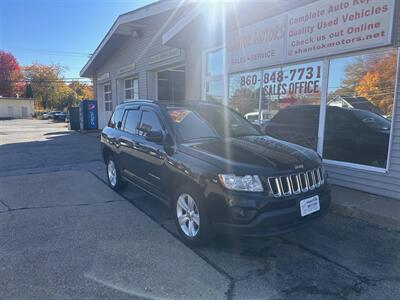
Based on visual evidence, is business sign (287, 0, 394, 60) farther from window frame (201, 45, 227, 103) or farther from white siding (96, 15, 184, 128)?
white siding (96, 15, 184, 128)

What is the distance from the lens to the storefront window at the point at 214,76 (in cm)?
859

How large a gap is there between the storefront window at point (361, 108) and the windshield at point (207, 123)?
6.96 feet

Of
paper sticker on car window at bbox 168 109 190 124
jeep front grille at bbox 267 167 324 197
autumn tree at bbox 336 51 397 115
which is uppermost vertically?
autumn tree at bbox 336 51 397 115

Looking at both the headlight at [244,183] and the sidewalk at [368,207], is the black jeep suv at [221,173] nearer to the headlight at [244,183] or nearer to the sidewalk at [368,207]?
the headlight at [244,183]

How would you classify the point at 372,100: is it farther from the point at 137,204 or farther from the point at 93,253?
the point at 93,253

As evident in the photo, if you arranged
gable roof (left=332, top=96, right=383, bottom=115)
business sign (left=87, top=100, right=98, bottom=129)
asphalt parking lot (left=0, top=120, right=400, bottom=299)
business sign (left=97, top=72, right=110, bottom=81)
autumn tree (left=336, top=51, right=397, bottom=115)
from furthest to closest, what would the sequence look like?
business sign (left=87, top=100, right=98, bottom=129) → business sign (left=97, top=72, right=110, bottom=81) → gable roof (left=332, top=96, right=383, bottom=115) → autumn tree (left=336, top=51, right=397, bottom=115) → asphalt parking lot (left=0, top=120, right=400, bottom=299)

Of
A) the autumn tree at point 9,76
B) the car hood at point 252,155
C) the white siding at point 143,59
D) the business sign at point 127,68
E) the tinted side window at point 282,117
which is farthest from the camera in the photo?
the autumn tree at point 9,76

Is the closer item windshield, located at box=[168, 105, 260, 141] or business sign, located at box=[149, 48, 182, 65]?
windshield, located at box=[168, 105, 260, 141]

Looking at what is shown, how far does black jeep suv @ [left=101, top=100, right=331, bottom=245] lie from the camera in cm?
323

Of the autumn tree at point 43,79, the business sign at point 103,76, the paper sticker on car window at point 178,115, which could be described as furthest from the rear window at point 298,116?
the autumn tree at point 43,79

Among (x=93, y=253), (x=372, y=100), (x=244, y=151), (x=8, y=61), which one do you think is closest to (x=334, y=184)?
(x=372, y=100)

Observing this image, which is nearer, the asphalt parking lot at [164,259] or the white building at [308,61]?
the asphalt parking lot at [164,259]

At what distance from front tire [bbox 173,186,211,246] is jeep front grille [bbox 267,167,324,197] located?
0.82 m

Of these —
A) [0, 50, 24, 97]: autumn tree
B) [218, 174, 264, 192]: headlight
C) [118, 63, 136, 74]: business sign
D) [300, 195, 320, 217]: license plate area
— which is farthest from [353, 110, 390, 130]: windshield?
[0, 50, 24, 97]: autumn tree
